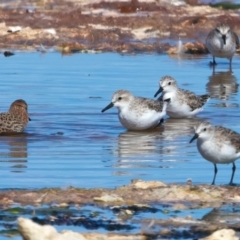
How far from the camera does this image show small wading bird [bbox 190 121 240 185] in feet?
38.1

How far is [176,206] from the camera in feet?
33.6

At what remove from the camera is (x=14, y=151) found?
1388 cm

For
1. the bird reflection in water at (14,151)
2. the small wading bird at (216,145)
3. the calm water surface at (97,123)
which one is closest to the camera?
the small wading bird at (216,145)

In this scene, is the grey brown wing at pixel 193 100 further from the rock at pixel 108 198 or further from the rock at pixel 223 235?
the rock at pixel 223 235

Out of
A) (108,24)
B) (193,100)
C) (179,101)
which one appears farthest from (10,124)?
(108,24)

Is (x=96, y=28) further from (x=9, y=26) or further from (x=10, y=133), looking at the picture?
(x=10, y=133)

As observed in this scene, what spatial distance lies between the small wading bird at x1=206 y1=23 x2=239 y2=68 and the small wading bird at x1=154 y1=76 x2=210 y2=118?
21.3ft

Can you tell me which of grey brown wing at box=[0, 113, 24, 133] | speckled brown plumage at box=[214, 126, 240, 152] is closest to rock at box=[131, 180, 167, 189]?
speckled brown plumage at box=[214, 126, 240, 152]

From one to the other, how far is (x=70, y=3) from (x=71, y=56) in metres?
9.28

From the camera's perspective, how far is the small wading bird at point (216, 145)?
11.6m

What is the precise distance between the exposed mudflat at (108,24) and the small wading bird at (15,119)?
30.7 feet

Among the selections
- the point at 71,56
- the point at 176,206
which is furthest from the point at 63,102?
the point at 176,206

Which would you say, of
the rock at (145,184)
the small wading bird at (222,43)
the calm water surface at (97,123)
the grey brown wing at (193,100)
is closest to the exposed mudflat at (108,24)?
the small wading bird at (222,43)

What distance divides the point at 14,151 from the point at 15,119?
1.53 m
